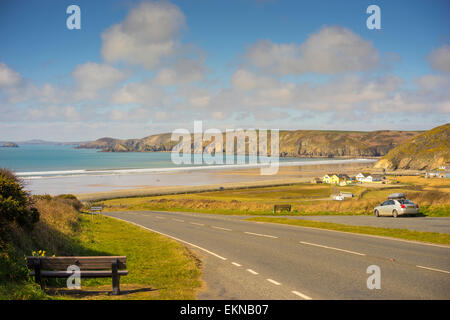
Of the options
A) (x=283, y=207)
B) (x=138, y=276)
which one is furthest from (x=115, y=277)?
(x=283, y=207)

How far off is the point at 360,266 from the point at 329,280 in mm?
2125

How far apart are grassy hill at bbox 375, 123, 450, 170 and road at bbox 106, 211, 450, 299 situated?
148 meters

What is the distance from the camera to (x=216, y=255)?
14.3 metres

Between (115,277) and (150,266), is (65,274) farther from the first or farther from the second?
(150,266)

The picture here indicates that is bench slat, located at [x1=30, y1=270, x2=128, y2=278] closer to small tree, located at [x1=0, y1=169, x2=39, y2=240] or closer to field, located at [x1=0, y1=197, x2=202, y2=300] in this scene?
field, located at [x1=0, y1=197, x2=202, y2=300]

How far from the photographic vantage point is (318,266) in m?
11.5

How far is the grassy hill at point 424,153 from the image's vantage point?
14650 cm

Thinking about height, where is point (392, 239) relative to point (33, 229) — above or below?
below

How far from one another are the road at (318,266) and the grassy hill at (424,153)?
14843 centimetres

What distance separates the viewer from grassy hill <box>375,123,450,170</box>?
146 metres

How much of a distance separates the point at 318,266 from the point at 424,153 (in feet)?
537
